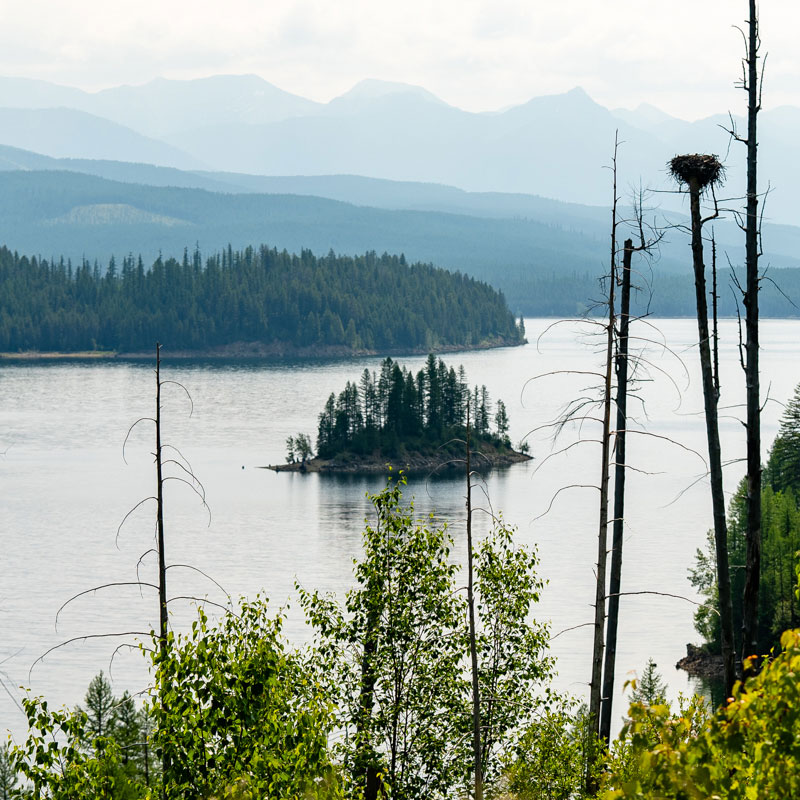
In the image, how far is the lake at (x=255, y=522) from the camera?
55656 mm

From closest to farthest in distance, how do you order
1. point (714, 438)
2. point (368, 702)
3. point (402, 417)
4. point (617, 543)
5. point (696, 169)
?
point (696, 169), point (714, 438), point (368, 702), point (617, 543), point (402, 417)

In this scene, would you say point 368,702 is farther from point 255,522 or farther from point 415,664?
point 255,522

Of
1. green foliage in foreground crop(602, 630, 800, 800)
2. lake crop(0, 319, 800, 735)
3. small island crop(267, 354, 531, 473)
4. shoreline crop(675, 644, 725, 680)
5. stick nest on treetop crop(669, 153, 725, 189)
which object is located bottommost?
shoreline crop(675, 644, 725, 680)

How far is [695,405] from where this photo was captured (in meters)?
167

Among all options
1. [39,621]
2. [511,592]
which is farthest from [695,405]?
[511,592]

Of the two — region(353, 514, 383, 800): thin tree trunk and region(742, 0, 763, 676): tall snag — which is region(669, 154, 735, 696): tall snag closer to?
region(742, 0, 763, 676): tall snag

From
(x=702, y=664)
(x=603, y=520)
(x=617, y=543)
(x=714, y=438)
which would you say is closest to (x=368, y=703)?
(x=617, y=543)

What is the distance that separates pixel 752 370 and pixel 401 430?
11049 centimetres

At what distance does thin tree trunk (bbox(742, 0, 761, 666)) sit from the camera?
2048cm

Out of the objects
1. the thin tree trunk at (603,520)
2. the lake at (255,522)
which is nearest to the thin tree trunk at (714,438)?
the lake at (255,522)

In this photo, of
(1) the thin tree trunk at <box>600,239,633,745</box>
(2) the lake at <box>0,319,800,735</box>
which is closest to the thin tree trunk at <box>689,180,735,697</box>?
(2) the lake at <box>0,319,800,735</box>

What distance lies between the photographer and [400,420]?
13238 cm

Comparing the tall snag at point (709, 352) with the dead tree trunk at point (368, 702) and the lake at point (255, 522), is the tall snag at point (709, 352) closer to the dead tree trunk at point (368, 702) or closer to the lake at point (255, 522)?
the lake at point (255, 522)

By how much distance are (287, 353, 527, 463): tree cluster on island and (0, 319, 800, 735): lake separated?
16.5 ft
